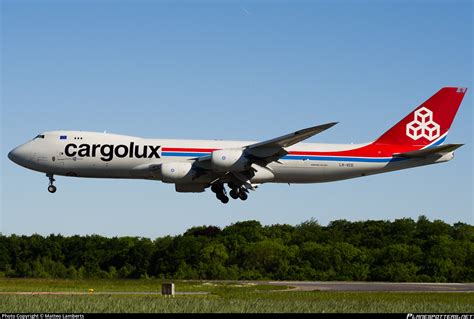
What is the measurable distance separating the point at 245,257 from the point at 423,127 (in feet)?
103

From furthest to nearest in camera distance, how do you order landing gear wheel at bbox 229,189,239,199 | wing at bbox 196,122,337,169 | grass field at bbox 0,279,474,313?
landing gear wheel at bbox 229,189,239,199 < wing at bbox 196,122,337,169 < grass field at bbox 0,279,474,313

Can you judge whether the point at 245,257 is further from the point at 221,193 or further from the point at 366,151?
the point at 366,151

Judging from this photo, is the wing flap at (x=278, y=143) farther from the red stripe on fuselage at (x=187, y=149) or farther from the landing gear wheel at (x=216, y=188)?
the landing gear wheel at (x=216, y=188)

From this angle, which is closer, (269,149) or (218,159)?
(218,159)

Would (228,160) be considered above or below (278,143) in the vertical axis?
below

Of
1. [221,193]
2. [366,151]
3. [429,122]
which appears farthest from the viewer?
[429,122]

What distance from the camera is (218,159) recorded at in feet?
175

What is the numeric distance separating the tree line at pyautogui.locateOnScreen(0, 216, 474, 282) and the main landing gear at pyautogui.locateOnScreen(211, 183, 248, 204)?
71.3ft

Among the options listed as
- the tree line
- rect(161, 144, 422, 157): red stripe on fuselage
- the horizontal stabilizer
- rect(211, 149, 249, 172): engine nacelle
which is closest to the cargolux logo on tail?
rect(161, 144, 422, 157): red stripe on fuselage

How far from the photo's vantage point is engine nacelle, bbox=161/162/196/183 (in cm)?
5406

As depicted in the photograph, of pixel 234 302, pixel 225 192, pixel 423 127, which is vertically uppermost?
pixel 423 127

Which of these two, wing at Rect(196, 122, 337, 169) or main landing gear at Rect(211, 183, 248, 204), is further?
main landing gear at Rect(211, 183, 248, 204)

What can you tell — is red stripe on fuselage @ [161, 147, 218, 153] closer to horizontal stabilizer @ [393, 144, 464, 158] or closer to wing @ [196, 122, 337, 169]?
wing @ [196, 122, 337, 169]

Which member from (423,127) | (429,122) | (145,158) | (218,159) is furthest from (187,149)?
(429,122)
